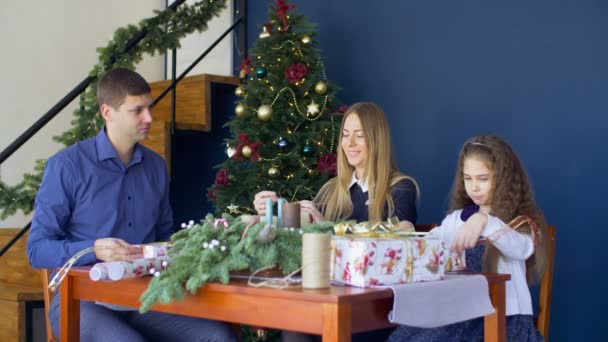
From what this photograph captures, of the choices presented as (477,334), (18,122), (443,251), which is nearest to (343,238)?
(443,251)

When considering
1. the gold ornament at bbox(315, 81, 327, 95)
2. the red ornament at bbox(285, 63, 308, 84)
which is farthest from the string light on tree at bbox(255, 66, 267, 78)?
the gold ornament at bbox(315, 81, 327, 95)

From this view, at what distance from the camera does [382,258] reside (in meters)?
1.55

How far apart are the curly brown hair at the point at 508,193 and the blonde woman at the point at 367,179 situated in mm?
217

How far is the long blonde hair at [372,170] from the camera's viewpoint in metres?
2.61

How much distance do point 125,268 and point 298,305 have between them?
1.66 ft

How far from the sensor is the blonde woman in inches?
101

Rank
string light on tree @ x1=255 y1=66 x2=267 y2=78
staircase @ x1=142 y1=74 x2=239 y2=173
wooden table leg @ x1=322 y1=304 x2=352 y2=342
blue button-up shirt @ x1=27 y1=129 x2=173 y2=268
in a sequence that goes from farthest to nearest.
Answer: staircase @ x1=142 y1=74 x2=239 y2=173 < string light on tree @ x1=255 y1=66 x2=267 y2=78 < blue button-up shirt @ x1=27 y1=129 x2=173 y2=268 < wooden table leg @ x1=322 y1=304 x2=352 y2=342

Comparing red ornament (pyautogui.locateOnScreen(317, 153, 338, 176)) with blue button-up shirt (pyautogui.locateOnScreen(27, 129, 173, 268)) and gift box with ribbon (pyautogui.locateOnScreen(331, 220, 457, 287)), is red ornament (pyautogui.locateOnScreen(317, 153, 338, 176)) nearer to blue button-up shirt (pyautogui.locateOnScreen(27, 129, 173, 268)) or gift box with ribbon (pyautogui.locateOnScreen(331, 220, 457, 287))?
blue button-up shirt (pyautogui.locateOnScreen(27, 129, 173, 268))

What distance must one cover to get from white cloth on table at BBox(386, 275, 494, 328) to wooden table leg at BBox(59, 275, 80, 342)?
2.86ft

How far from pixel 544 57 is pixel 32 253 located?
2.39 m

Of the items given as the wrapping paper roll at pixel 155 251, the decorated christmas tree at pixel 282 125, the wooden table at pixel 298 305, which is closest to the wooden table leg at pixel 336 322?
the wooden table at pixel 298 305

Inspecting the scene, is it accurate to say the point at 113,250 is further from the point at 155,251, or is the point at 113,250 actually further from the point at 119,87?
the point at 119,87

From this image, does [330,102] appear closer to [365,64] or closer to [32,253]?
[365,64]

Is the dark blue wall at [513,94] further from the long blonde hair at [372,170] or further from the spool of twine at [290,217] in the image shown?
the spool of twine at [290,217]
